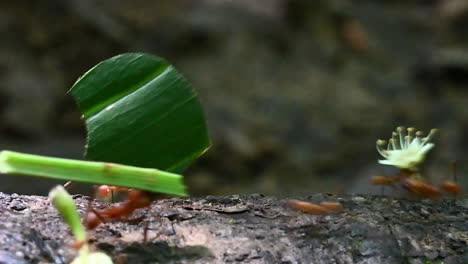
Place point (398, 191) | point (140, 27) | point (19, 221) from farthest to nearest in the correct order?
1. point (140, 27)
2. point (398, 191)
3. point (19, 221)

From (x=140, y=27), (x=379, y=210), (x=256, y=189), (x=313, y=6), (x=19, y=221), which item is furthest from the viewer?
(x=313, y=6)

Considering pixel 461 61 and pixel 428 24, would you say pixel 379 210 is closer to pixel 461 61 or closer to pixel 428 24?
pixel 461 61

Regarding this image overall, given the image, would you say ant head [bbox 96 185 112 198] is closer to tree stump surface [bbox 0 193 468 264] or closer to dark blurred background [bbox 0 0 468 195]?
tree stump surface [bbox 0 193 468 264]

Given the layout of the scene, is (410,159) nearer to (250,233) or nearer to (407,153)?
(407,153)

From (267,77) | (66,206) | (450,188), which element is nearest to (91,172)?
(66,206)

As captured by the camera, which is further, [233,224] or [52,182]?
[52,182]

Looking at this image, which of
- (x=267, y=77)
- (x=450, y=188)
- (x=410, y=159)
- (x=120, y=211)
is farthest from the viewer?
(x=267, y=77)

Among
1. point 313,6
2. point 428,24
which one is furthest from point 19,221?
point 428,24
